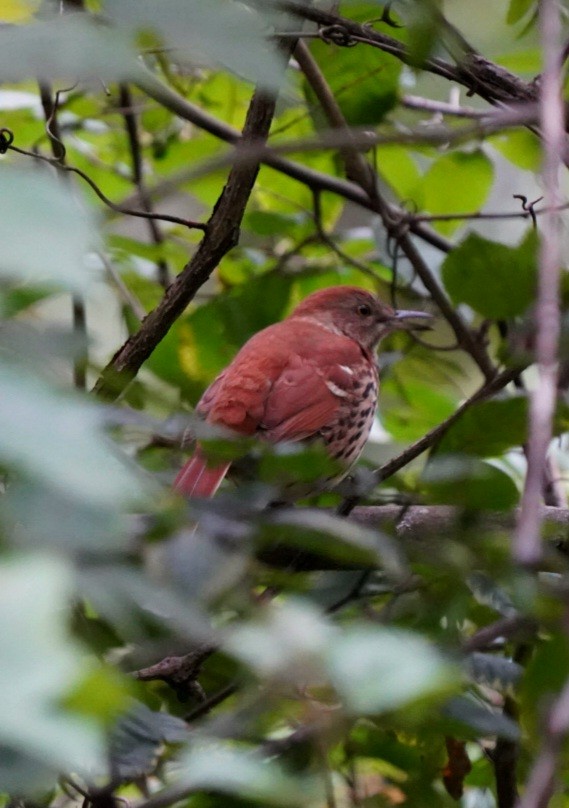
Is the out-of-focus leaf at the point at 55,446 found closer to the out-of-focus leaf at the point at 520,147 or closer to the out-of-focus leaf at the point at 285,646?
the out-of-focus leaf at the point at 285,646

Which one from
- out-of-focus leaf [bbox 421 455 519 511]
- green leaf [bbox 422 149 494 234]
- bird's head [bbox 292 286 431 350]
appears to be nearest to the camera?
out-of-focus leaf [bbox 421 455 519 511]

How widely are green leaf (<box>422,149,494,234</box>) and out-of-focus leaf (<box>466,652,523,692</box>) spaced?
181cm

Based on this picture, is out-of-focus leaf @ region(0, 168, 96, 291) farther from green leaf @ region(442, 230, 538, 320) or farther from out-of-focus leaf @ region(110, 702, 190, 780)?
green leaf @ region(442, 230, 538, 320)

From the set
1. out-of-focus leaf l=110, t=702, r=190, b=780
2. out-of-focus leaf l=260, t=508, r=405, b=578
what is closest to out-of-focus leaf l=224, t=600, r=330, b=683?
out-of-focus leaf l=260, t=508, r=405, b=578

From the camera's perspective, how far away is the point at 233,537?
107cm

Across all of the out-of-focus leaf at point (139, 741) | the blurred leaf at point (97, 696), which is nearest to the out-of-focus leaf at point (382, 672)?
the blurred leaf at point (97, 696)

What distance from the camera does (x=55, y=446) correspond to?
63 cm

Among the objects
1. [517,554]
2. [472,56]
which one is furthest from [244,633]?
[472,56]

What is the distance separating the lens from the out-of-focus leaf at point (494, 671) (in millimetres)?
1898

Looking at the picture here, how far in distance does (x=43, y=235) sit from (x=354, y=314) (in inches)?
144

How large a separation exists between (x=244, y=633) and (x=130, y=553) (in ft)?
0.65

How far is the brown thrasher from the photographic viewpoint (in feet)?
10.5

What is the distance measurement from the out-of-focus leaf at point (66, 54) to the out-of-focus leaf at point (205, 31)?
2 centimetres

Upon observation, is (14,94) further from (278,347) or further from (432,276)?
(432,276)
